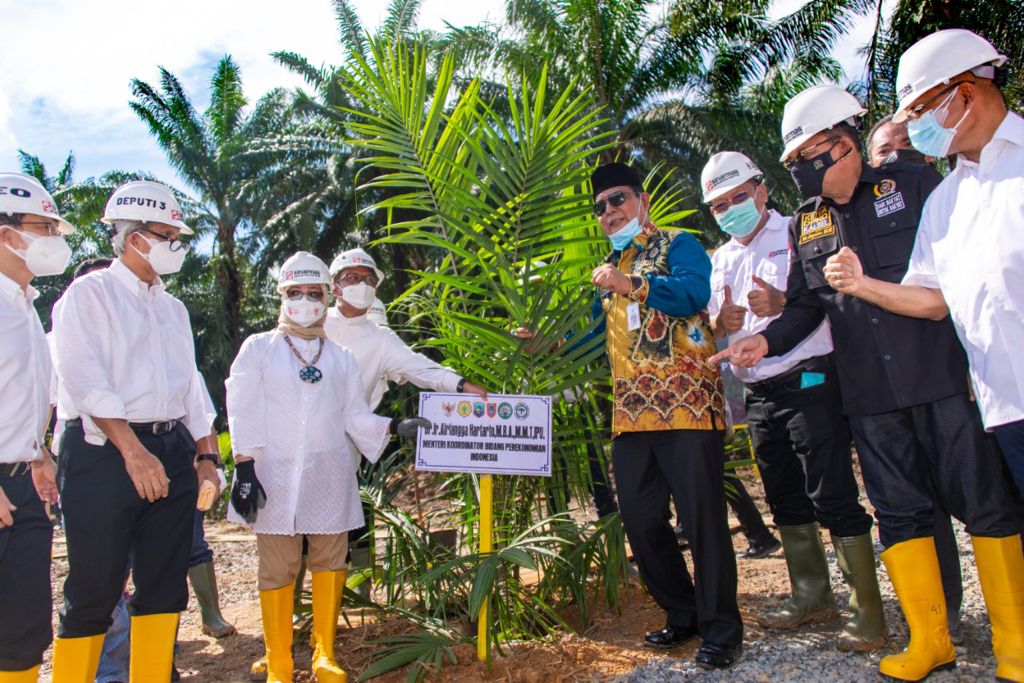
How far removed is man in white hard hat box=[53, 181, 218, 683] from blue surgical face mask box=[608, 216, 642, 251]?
1960 mm

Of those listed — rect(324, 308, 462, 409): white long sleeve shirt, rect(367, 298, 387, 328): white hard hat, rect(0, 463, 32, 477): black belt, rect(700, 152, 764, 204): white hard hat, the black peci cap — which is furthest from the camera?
rect(367, 298, 387, 328): white hard hat

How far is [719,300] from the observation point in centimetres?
431

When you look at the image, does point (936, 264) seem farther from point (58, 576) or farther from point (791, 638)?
point (58, 576)

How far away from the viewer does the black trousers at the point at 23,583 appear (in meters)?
2.98

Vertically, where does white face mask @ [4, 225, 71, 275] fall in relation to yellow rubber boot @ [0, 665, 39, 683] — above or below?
above

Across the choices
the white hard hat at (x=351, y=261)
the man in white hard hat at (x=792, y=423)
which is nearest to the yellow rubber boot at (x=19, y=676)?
the white hard hat at (x=351, y=261)

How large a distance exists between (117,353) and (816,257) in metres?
2.91

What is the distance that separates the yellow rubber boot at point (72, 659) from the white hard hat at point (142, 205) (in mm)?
1708

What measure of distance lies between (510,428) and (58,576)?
6725 mm

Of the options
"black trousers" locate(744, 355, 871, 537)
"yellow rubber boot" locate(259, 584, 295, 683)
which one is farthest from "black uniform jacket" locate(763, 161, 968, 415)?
"yellow rubber boot" locate(259, 584, 295, 683)

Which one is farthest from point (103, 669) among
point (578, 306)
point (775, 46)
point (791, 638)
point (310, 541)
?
point (775, 46)

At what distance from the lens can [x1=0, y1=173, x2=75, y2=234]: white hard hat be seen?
3.17 meters

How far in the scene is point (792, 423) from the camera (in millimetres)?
3906

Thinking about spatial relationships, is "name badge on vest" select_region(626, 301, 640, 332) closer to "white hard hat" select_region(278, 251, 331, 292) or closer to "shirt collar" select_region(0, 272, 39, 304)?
"white hard hat" select_region(278, 251, 331, 292)
